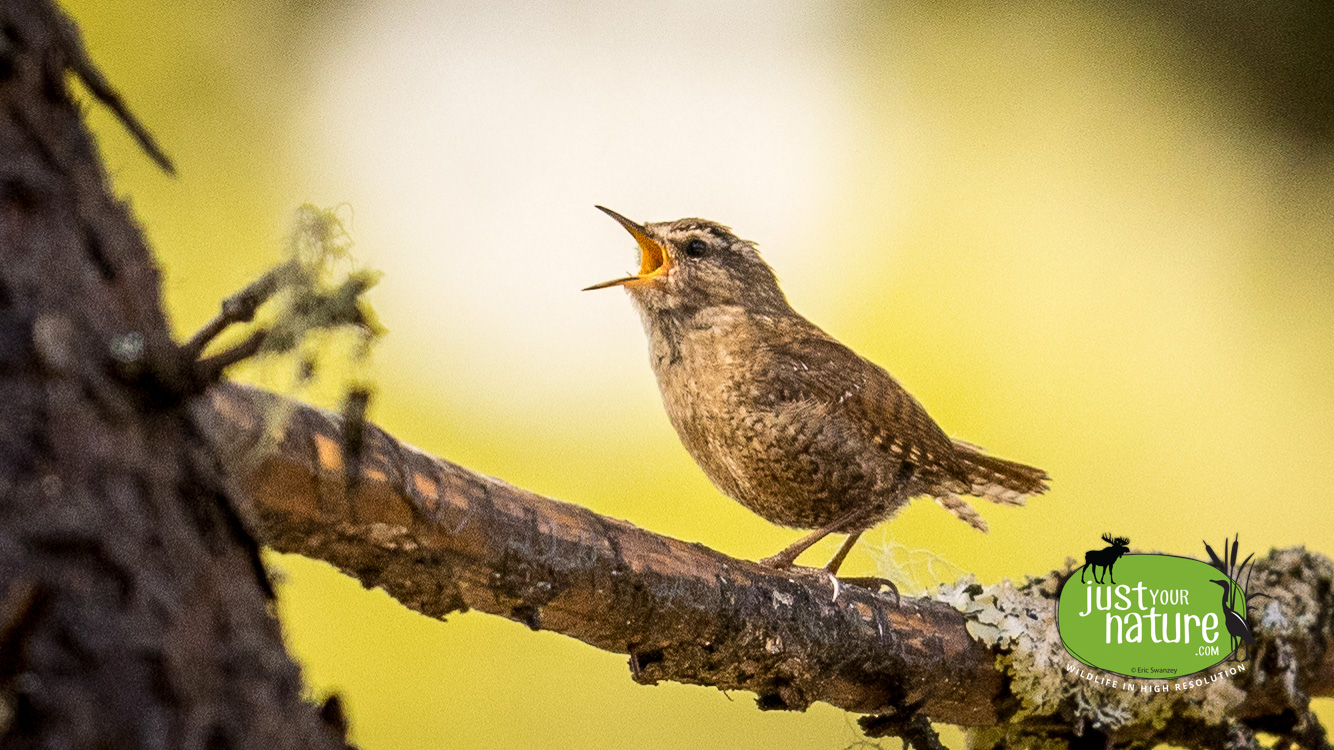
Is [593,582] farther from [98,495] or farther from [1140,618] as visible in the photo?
[1140,618]

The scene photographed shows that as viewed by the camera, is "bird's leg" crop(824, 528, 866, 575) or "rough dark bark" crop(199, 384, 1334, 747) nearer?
"rough dark bark" crop(199, 384, 1334, 747)

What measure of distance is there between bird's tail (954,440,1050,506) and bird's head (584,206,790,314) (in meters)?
0.64

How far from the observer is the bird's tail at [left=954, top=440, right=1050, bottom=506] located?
257 cm

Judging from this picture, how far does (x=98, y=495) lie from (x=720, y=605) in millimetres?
1182

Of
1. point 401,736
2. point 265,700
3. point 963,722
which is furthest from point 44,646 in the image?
point 401,736

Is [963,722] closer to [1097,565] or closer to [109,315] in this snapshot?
[1097,565]

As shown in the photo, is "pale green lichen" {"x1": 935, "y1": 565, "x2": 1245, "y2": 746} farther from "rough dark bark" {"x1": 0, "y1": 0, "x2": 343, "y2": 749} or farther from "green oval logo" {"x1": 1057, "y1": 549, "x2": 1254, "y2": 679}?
"rough dark bark" {"x1": 0, "y1": 0, "x2": 343, "y2": 749}

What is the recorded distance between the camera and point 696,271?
2594mm

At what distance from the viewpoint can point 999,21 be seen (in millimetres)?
4621

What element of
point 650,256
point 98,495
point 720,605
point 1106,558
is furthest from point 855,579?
point 98,495

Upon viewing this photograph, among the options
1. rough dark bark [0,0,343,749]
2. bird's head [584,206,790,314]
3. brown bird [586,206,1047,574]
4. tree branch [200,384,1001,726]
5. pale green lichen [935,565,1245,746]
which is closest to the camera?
rough dark bark [0,0,343,749]

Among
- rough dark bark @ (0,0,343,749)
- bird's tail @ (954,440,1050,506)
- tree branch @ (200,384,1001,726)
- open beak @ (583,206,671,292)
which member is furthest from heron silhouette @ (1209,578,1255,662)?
rough dark bark @ (0,0,343,749)

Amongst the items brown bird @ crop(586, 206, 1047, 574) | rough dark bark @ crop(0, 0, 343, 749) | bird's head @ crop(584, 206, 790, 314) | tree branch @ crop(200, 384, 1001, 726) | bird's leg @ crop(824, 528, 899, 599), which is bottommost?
rough dark bark @ crop(0, 0, 343, 749)

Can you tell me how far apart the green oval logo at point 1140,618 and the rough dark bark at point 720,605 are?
0.19ft
